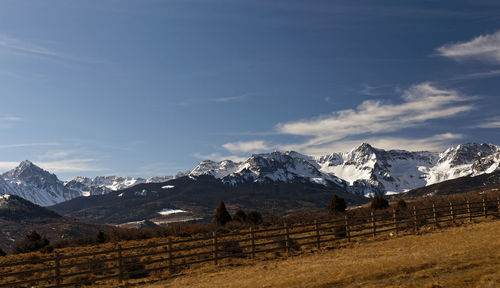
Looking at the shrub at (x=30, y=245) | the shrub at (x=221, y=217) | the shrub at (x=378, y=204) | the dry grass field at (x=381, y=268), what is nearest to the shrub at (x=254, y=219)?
the shrub at (x=221, y=217)

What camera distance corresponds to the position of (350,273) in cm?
1848

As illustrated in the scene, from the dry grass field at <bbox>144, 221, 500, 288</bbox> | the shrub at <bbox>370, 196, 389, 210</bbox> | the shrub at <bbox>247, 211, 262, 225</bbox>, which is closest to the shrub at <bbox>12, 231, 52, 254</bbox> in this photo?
the shrub at <bbox>247, 211, 262, 225</bbox>

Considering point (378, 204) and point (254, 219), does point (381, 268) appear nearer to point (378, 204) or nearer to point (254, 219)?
point (254, 219)

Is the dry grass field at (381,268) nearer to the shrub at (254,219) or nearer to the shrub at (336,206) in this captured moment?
the shrub at (254,219)

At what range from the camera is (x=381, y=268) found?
18.9m

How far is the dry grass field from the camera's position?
52.3ft

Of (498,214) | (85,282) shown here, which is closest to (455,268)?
(85,282)

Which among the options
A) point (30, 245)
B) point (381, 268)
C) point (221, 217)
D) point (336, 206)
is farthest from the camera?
point (336, 206)

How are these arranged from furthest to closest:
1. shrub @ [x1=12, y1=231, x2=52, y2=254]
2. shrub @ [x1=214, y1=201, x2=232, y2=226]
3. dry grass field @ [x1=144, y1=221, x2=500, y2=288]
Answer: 1. shrub @ [x1=214, y1=201, x2=232, y2=226]
2. shrub @ [x1=12, y1=231, x2=52, y2=254]
3. dry grass field @ [x1=144, y1=221, x2=500, y2=288]

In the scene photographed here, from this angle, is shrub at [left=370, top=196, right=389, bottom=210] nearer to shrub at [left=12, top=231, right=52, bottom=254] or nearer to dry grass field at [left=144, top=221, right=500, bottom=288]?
dry grass field at [left=144, top=221, right=500, bottom=288]

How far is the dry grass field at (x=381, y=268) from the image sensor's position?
1595 centimetres

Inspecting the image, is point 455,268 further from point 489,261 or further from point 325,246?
point 325,246

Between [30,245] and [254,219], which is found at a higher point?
[254,219]

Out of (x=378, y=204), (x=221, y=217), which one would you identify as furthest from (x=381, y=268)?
(x=378, y=204)
